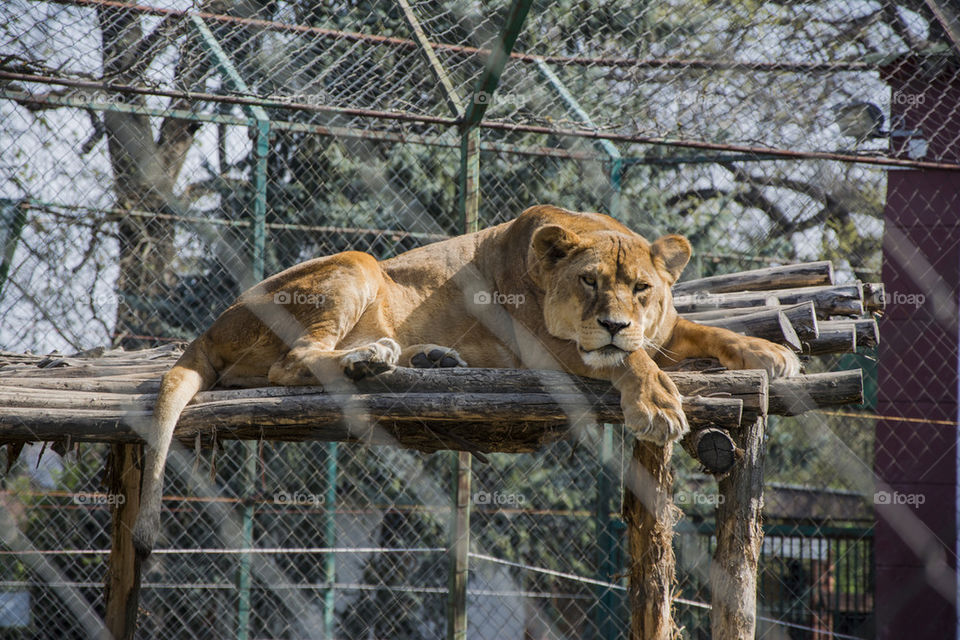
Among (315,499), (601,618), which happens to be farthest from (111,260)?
(601,618)

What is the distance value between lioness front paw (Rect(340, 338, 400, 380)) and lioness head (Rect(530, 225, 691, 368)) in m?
0.62

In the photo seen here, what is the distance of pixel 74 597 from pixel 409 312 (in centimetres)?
352

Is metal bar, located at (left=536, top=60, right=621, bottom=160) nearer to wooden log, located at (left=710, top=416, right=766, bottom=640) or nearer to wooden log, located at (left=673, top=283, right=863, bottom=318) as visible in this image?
wooden log, located at (left=673, top=283, right=863, bottom=318)

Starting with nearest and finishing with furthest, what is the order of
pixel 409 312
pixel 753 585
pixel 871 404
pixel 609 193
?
pixel 753 585
pixel 409 312
pixel 609 193
pixel 871 404

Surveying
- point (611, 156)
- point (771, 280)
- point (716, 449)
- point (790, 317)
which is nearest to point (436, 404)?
point (716, 449)

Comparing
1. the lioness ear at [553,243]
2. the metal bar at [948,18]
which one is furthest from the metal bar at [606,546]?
the metal bar at [948,18]

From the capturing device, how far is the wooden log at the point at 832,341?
3.78 m

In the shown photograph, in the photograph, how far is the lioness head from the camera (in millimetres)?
3055

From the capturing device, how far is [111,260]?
20.1ft

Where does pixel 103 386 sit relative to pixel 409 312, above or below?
below

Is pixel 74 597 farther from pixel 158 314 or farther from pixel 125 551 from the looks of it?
pixel 125 551

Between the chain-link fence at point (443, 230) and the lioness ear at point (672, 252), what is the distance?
1433mm

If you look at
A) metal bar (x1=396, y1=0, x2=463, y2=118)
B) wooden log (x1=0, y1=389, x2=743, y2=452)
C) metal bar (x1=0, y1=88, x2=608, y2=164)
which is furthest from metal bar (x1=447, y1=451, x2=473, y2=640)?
metal bar (x1=0, y1=88, x2=608, y2=164)

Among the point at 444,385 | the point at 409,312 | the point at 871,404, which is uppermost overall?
the point at 871,404
